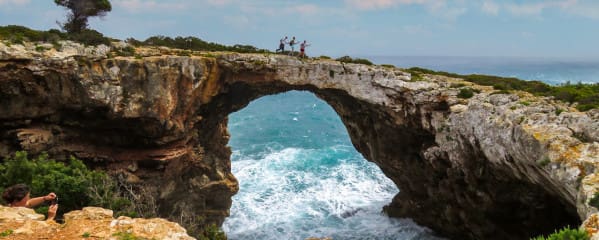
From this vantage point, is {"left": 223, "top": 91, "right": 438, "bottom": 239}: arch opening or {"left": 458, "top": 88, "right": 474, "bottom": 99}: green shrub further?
{"left": 223, "top": 91, "right": 438, "bottom": 239}: arch opening

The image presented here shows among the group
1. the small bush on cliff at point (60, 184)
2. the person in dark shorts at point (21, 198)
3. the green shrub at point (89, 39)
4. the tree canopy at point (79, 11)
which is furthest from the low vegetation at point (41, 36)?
the person in dark shorts at point (21, 198)

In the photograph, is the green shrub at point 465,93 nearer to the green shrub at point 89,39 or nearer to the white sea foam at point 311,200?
the white sea foam at point 311,200

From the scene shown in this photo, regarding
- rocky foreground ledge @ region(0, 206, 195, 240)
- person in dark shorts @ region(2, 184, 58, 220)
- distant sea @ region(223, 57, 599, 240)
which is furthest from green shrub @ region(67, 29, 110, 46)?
distant sea @ region(223, 57, 599, 240)

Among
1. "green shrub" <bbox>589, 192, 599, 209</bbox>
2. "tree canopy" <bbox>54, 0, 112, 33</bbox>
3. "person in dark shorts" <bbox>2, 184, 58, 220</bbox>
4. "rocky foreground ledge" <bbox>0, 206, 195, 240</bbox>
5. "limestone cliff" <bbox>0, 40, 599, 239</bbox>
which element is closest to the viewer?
"green shrub" <bbox>589, 192, 599, 209</bbox>

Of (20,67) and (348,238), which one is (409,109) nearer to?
(348,238)

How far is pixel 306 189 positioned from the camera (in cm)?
3888

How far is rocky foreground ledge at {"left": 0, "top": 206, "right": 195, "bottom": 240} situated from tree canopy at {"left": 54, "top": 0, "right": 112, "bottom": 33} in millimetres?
19163

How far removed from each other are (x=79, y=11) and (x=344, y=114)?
1946 cm

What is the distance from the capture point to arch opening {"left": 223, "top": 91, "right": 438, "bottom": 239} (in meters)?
29.8

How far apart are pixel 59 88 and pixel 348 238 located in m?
20.6

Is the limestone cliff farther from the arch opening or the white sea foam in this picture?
the arch opening

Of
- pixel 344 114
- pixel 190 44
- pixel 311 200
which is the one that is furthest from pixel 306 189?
pixel 190 44

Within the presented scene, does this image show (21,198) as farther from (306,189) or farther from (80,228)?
(306,189)

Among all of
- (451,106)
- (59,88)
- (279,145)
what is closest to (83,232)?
(59,88)
